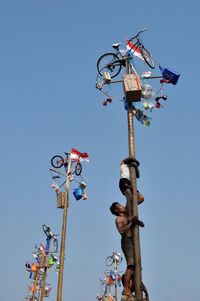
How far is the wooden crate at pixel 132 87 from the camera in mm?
6500

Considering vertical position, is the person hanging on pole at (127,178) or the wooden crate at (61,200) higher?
the wooden crate at (61,200)

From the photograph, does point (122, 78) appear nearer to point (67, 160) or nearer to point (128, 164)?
point (128, 164)

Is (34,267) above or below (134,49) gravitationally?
above

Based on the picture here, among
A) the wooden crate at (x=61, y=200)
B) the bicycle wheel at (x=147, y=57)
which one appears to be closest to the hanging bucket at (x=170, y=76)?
the bicycle wheel at (x=147, y=57)

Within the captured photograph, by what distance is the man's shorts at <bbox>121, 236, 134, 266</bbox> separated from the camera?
5543mm

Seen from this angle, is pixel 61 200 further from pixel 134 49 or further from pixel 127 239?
pixel 127 239

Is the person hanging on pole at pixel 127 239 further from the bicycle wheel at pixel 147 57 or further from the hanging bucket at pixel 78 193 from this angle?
the hanging bucket at pixel 78 193

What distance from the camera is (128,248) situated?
560cm

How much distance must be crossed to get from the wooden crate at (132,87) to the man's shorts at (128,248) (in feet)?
7.84

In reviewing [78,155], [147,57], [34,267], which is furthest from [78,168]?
[34,267]

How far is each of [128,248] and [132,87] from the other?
2.65 m

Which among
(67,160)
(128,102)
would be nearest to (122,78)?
(128,102)

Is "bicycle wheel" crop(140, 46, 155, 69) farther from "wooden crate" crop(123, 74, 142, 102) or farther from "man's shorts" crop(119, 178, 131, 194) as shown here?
"man's shorts" crop(119, 178, 131, 194)

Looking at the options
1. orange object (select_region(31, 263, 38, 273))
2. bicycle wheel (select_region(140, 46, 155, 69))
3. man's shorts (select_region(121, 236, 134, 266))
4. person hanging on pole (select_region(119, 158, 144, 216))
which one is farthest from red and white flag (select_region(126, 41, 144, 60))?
orange object (select_region(31, 263, 38, 273))
